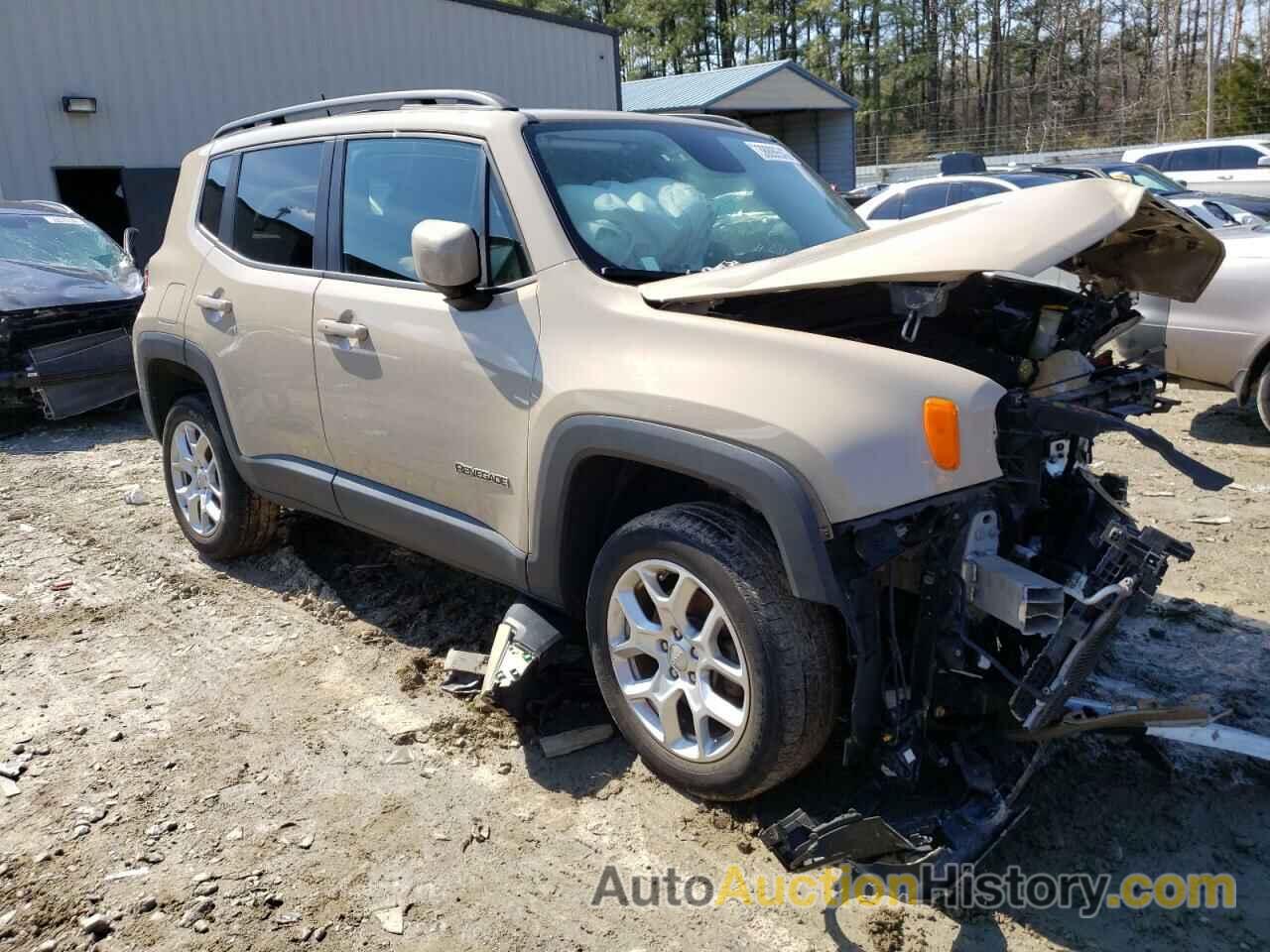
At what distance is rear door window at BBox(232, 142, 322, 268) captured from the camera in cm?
401

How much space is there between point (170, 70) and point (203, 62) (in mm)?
552

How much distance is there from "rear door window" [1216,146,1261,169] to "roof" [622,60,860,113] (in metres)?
13.7

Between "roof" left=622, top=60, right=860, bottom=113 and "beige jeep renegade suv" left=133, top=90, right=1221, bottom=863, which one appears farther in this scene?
"roof" left=622, top=60, right=860, bottom=113

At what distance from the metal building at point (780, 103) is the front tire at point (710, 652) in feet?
86.6

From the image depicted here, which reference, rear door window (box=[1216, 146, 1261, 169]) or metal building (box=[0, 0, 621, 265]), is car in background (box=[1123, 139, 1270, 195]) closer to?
rear door window (box=[1216, 146, 1261, 169])

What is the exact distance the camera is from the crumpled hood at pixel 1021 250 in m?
2.48

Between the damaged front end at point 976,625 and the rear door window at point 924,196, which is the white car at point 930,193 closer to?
the rear door window at point 924,196

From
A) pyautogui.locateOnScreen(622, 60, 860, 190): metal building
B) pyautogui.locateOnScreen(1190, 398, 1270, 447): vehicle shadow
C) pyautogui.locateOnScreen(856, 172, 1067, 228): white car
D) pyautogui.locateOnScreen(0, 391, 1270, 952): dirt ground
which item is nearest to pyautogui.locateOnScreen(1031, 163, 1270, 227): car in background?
pyautogui.locateOnScreen(856, 172, 1067, 228): white car

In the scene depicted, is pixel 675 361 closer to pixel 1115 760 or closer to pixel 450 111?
pixel 450 111

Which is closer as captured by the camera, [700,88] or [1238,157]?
[1238,157]

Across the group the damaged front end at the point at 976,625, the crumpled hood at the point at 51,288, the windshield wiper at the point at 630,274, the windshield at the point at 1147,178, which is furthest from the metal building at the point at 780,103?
the damaged front end at the point at 976,625

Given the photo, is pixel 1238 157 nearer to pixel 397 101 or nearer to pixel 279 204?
pixel 397 101

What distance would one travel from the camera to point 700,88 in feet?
97.7

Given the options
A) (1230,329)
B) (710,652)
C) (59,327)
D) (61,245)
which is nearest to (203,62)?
(61,245)
